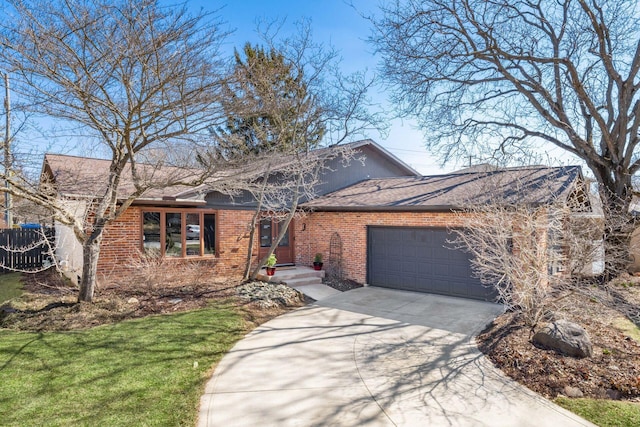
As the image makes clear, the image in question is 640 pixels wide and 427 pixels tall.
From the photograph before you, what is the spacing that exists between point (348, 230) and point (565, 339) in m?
7.41

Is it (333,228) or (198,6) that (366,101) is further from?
(198,6)

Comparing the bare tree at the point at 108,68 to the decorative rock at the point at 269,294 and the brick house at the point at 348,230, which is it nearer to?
the brick house at the point at 348,230

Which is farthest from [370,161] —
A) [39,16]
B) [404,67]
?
[39,16]

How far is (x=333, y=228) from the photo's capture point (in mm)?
12820

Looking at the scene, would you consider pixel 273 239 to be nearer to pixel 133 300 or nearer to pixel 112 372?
pixel 133 300

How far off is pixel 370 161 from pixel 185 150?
9101 millimetres

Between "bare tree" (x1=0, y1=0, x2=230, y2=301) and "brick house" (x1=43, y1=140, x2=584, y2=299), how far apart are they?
2743 mm

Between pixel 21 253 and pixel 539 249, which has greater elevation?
pixel 539 249

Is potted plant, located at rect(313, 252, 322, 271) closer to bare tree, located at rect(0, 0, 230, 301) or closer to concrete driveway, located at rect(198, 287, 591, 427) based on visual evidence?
concrete driveway, located at rect(198, 287, 591, 427)

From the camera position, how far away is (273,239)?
13.3 meters

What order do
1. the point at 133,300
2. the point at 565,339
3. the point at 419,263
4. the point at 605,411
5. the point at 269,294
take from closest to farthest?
the point at 605,411 → the point at 565,339 → the point at 133,300 → the point at 269,294 → the point at 419,263

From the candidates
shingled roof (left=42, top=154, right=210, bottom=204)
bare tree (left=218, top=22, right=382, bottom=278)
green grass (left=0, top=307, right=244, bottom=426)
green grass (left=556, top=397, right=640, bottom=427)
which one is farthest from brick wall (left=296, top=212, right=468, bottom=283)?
green grass (left=556, top=397, right=640, bottom=427)

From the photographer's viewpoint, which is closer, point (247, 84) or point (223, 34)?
point (223, 34)

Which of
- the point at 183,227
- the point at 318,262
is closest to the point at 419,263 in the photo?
the point at 318,262
